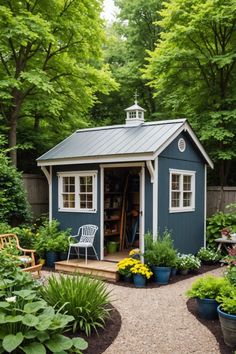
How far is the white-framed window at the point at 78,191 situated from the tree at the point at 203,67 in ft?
11.5

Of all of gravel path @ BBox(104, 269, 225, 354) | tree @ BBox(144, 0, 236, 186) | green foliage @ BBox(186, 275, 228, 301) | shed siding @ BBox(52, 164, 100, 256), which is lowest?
gravel path @ BBox(104, 269, 225, 354)

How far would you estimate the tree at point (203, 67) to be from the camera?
1061 cm

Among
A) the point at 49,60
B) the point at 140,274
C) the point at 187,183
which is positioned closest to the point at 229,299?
the point at 140,274

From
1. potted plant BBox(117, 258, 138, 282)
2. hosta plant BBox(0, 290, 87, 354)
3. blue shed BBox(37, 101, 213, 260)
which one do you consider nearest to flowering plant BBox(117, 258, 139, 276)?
potted plant BBox(117, 258, 138, 282)

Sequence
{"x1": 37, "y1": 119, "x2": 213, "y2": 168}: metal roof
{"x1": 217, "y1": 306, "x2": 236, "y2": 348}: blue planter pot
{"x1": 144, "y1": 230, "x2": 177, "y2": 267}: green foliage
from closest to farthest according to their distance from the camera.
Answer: {"x1": 217, "y1": 306, "x2": 236, "y2": 348}: blue planter pot
{"x1": 144, "y1": 230, "x2": 177, "y2": 267}: green foliage
{"x1": 37, "y1": 119, "x2": 213, "y2": 168}: metal roof

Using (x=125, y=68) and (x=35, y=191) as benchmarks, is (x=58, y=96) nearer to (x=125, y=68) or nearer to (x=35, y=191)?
(x=35, y=191)

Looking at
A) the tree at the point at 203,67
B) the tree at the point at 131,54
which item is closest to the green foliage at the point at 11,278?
the tree at the point at 203,67

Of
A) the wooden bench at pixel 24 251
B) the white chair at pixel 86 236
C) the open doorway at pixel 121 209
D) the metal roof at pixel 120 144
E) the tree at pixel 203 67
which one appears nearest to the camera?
the wooden bench at pixel 24 251

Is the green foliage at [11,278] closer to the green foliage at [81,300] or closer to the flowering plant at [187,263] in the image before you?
→ the green foliage at [81,300]

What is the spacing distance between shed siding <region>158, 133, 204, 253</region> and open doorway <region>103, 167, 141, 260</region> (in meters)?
1.30

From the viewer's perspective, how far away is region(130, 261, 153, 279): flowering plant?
7.48 metres

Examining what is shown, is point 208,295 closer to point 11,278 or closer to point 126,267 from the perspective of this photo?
point 126,267

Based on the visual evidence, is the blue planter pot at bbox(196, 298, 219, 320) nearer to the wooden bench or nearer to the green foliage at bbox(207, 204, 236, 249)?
the wooden bench

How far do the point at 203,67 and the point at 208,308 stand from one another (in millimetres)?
8318
